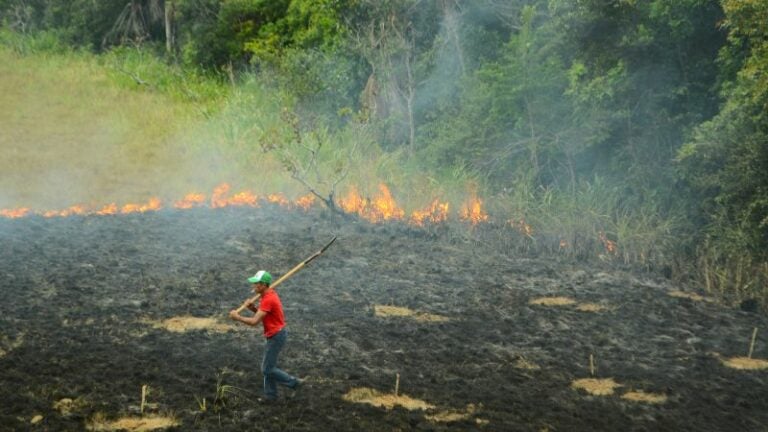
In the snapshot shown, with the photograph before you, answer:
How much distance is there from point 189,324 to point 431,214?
21.4 feet

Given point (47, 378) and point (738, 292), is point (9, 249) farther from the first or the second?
point (738, 292)

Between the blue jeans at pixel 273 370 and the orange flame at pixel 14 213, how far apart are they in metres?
9.04

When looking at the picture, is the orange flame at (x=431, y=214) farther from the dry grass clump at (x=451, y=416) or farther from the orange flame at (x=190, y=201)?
the dry grass clump at (x=451, y=416)

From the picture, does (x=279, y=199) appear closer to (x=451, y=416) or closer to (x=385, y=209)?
(x=385, y=209)

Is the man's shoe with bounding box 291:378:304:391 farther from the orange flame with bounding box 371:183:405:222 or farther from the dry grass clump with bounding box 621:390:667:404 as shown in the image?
the orange flame with bounding box 371:183:405:222

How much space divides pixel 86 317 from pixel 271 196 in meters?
7.60

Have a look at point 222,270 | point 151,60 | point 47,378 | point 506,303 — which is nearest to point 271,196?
point 222,270

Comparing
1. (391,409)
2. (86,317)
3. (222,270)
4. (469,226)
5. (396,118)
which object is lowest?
(391,409)

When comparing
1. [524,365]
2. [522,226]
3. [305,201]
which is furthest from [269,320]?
[305,201]

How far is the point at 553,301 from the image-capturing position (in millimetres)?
12523

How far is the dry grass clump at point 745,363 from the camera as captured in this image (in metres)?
10.4

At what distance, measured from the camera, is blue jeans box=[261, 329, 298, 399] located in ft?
27.2

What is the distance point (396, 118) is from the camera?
2111 centimetres

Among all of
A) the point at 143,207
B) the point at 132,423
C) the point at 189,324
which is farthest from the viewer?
the point at 143,207
